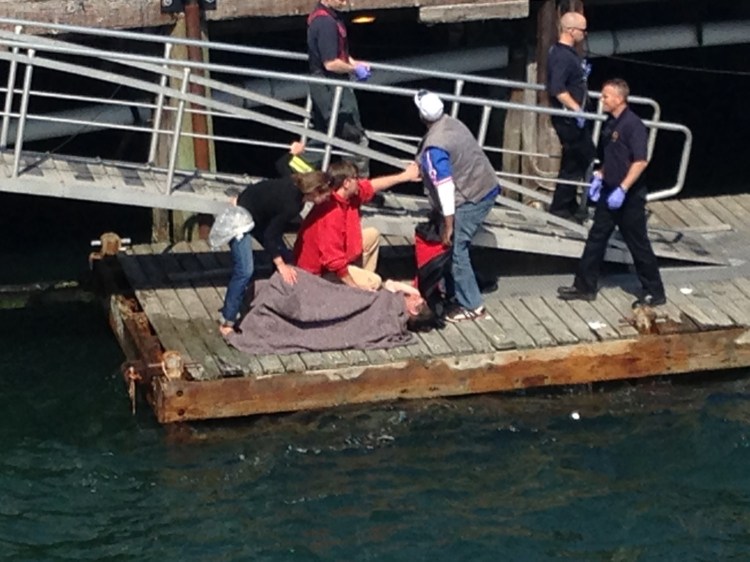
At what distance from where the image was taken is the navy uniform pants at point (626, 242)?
1190 centimetres

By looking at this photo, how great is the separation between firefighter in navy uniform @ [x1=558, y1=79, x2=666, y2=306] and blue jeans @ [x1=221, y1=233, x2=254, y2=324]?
2.58m

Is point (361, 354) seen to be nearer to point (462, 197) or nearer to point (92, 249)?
point (462, 197)

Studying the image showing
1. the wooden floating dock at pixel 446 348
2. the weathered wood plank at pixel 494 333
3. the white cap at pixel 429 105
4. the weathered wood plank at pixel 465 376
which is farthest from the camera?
the weathered wood plank at pixel 494 333

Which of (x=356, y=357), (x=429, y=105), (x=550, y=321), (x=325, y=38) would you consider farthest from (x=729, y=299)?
(x=325, y=38)

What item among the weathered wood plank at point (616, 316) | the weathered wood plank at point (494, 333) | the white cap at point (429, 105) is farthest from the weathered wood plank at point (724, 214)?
the white cap at point (429, 105)

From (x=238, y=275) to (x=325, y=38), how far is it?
1.96 meters

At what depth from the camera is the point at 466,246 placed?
11.9 m

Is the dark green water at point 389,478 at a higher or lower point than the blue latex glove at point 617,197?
lower

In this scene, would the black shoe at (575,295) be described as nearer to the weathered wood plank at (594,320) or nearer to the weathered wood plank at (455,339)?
the weathered wood plank at (594,320)

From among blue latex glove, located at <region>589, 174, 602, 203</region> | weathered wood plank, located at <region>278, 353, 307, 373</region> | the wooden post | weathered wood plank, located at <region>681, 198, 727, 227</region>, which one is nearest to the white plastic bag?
weathered wood plank, located at <region>278, 353, 307, 373</region>

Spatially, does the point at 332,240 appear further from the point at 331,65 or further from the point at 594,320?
the point at 594,320

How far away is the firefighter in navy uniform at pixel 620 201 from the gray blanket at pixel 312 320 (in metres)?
1.63

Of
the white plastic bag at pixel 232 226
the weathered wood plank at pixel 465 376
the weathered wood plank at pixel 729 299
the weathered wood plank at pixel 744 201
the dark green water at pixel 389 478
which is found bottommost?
the dark green water at pixel 389 478

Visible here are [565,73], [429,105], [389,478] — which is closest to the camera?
[389,478]
